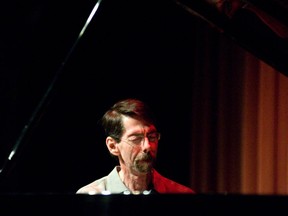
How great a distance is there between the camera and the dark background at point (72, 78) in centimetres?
305

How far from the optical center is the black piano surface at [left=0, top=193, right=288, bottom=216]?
1.38 m

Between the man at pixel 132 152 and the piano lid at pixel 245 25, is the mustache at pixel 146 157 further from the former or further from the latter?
the piano lid at pixel 245 25

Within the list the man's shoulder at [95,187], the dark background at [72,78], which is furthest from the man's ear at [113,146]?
the dark background at [72,78]

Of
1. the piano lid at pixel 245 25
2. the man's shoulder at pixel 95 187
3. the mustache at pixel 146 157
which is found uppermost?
the piano lid at pixel 245 25

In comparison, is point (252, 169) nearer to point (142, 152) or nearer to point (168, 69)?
point (168, 69)

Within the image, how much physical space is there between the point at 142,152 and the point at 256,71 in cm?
128

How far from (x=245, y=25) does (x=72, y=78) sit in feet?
5.23

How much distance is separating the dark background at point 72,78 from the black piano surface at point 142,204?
1.61 meters

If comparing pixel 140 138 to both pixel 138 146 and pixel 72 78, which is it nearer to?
pixel 138 146

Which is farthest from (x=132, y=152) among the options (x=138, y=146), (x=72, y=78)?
(x=72, y=78)

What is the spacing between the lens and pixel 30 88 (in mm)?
3051

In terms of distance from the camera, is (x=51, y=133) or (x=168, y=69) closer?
(x=51, y=133)

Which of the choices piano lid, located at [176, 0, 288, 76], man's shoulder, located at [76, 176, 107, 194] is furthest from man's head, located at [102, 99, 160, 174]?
piano lid, located at [176, 0, 288, 76]

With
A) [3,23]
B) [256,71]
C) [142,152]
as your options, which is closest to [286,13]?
[142,152]
